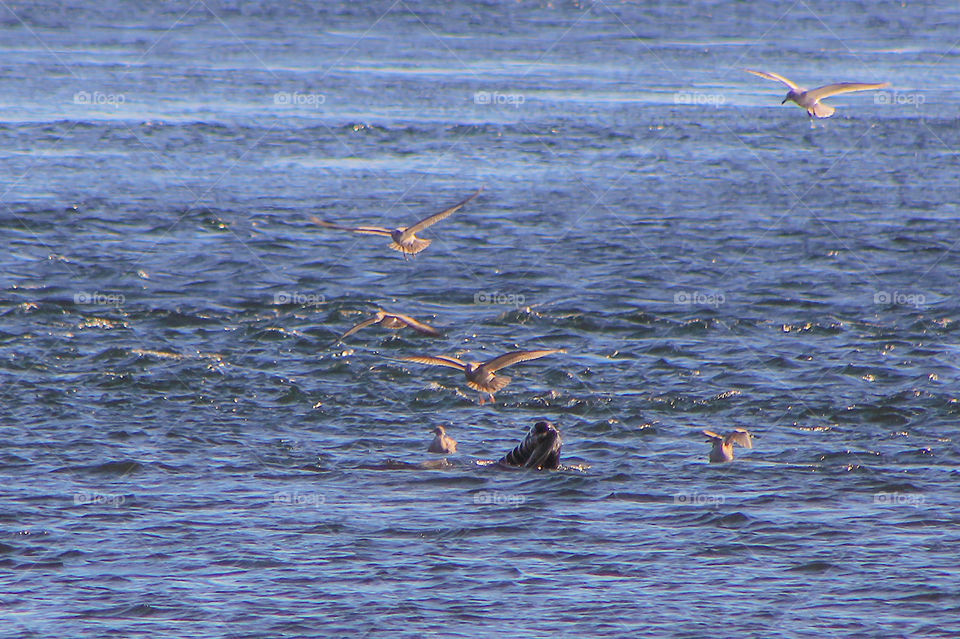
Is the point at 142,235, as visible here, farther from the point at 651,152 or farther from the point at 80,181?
the point at 651,152

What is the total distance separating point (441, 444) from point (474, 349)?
13.6 feet

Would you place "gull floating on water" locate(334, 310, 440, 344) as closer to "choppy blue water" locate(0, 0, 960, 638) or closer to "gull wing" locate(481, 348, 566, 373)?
"gull wing" locate(481, 348, 566, 373)

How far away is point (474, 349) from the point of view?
17.4 meters

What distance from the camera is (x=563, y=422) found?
14969 millimetres

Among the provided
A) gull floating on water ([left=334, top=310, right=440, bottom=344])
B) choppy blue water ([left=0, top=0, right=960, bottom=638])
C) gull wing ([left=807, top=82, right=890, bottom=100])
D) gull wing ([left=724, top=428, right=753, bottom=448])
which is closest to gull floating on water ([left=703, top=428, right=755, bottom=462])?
gull wing ([left=724, top=428, right=753, bottom=448])

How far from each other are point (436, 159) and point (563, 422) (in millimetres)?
13949

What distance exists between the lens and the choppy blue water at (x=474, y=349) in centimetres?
1069

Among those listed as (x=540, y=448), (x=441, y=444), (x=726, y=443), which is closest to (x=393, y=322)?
(x=441, y=444)

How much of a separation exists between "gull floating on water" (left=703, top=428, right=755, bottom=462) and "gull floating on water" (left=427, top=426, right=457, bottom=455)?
2370 millimetres

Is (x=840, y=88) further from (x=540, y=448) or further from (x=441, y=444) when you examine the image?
(x=441, y=444)

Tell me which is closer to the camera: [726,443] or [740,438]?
[726,443]

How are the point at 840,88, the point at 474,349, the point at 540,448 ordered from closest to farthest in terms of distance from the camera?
1. the point at 540,448
2. the point at 840,88
3. the point at 474,349

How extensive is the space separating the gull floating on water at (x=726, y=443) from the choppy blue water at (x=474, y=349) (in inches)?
8.9

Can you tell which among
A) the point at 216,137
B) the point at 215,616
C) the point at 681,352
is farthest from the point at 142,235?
the point at 215,616
